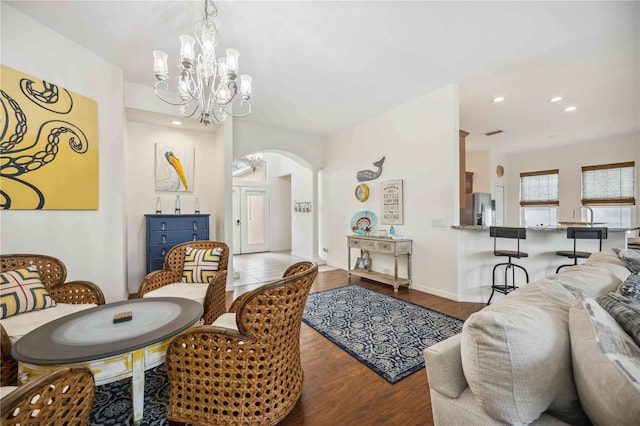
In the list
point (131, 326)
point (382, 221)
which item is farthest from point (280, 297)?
point (382, 221)

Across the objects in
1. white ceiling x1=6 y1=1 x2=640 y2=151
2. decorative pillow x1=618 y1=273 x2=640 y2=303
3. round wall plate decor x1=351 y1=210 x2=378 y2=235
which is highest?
white ceiling x1=6 y1=1 x2=640 y2=151

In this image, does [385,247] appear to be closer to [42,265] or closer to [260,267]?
[260,267]

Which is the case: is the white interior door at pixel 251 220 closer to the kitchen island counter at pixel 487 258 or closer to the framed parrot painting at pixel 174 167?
the framed parrot painting at pixel 174 167

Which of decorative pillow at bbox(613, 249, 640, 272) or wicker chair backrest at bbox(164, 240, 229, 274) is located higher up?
decorative pillow at bbox(613, 249, 640, 272)

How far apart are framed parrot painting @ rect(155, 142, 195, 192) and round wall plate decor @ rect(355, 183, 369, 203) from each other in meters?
3.05

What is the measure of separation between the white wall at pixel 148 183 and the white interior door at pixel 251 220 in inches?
128

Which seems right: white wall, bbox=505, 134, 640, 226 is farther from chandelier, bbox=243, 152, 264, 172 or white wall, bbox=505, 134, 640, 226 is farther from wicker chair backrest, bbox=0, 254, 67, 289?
wicker chair backrest, bbox=0, 254, 67, 289

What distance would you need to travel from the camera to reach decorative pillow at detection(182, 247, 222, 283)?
2.77 metres

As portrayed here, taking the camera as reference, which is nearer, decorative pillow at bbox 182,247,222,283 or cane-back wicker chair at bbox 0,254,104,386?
cane-back wicker chair at bbox 0,254,104,386

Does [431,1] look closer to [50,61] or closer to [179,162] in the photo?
[50,61]

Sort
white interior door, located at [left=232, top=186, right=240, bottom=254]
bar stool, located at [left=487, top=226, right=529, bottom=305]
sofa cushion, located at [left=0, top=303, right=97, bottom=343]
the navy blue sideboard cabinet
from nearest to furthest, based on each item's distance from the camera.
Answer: sofa cushion, located at [left=0, top=303, right=97, bottom=343]
bar stool, located at [left=487, top=226, right=529, bottom=305]
the navy blue sideboard cabinet
white interior door, located at [left=232, top=186, right=240, bottom=254]

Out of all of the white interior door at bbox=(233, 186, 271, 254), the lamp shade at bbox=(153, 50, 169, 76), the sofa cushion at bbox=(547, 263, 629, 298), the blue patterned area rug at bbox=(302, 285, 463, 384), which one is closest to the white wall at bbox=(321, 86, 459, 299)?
the blue patterned area rug at bbox=(302, 285, 463, 384)

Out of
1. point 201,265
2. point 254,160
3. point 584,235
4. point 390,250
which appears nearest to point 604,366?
point 201,265

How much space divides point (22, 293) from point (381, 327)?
9.96ft
